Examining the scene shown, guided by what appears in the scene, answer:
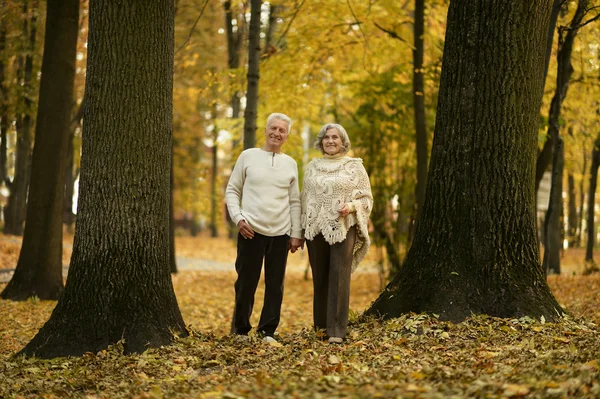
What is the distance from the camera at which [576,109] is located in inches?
640

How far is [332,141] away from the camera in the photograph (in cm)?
629

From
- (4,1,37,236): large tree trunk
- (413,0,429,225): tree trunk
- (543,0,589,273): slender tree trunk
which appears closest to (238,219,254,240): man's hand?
(543,0,589,273): slender tree trunk

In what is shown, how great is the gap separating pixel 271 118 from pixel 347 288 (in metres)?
1.70

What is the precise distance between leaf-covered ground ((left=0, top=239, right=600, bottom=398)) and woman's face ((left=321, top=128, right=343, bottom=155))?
166 centimetres

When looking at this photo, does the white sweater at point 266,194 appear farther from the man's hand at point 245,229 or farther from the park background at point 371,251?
the park background at point 371,251

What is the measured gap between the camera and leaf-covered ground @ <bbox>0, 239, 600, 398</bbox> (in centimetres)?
414

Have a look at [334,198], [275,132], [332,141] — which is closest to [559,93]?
[332,141]

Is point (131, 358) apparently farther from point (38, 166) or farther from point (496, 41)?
point (38, 166)

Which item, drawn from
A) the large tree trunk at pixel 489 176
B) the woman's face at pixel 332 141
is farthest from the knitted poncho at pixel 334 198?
the large tree trunk at pixel 489 176

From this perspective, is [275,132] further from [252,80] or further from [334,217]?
[252,80]

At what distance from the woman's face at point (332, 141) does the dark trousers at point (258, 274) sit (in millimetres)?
900

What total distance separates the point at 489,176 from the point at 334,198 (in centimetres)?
143

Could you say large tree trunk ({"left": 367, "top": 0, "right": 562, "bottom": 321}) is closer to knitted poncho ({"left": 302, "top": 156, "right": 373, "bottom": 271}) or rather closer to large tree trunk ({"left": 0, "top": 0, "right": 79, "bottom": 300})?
knitted poncho ({"left": 302, "top": 156, "right": 373, "bottom": 271})

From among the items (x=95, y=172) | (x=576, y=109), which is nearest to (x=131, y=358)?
(x=95, y=172)
